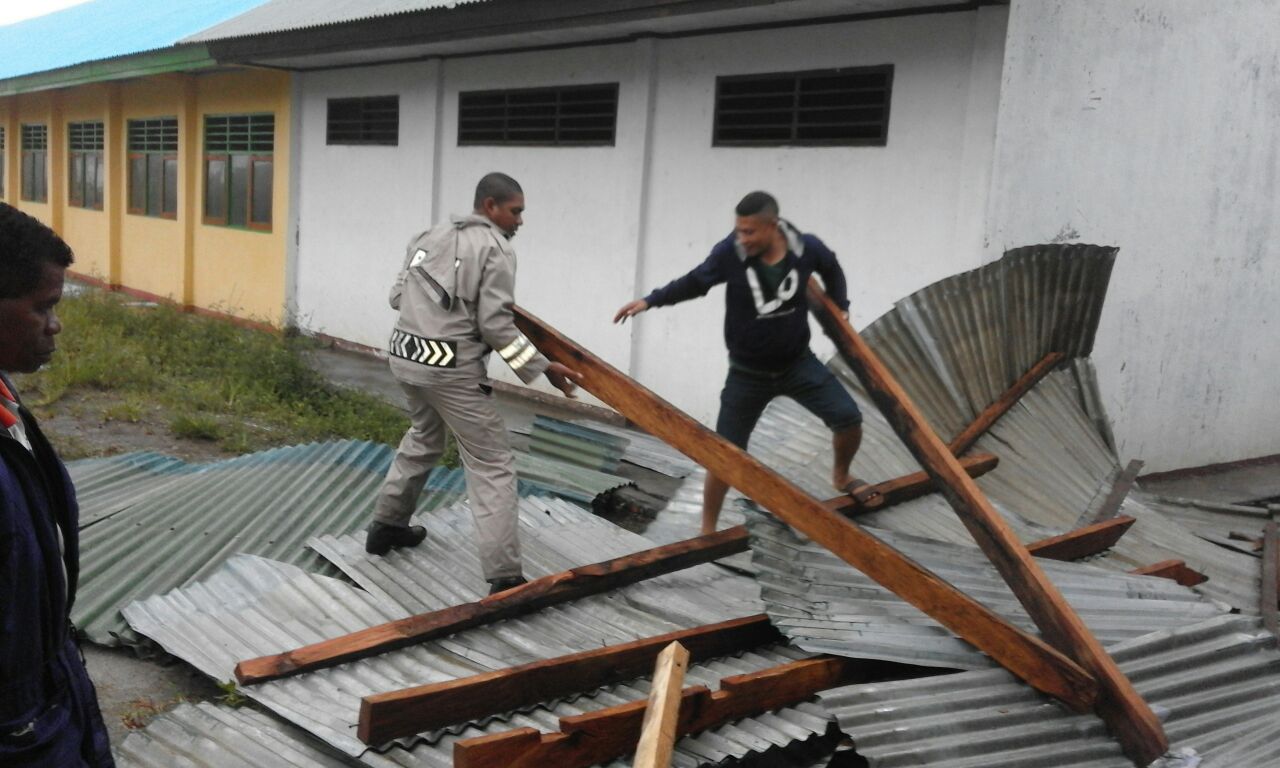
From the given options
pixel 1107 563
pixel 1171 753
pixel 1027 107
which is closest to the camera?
pixel 1171 753

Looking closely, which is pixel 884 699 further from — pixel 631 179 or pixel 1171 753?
pixel 631 179

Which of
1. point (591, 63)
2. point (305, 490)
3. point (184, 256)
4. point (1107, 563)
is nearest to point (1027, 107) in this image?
point (1107, 563)

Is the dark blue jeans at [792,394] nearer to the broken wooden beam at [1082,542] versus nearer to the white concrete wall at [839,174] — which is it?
the broken wooden beam at [1082,542]

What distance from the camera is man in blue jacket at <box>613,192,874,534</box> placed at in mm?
4160

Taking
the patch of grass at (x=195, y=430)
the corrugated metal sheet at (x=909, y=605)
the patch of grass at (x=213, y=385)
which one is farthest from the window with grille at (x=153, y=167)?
the corrugated metal sheet at (x=909, y=605)

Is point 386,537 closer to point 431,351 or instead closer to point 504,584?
point 504,584

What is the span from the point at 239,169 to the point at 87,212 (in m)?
5.65

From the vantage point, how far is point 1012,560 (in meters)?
3.34

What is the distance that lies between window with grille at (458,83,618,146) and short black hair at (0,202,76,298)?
7188 mm

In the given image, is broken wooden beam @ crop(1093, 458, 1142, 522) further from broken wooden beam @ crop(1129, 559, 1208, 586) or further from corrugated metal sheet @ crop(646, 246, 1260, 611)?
broken wooden beam @ crop(1129, 559, 1208, 586)

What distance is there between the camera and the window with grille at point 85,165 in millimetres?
17375

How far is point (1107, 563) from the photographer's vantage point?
14.6 feet

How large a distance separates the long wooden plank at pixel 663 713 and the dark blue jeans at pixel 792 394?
1.46 metres

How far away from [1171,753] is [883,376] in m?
1.54
